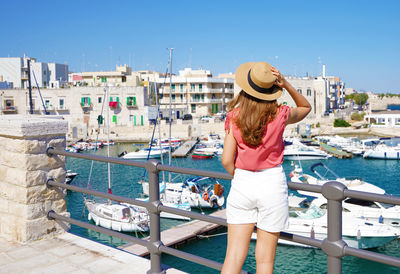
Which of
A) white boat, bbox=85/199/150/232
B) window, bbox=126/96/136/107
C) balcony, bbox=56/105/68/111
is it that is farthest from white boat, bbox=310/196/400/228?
balcony, bbox=56/105/68/111

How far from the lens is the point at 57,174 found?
450cm

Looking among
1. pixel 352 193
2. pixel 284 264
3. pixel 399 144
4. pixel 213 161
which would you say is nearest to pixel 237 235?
pixel 352 193

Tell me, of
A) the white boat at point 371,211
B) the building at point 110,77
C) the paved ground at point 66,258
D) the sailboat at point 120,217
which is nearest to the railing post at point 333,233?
the paved ground at point 66,258

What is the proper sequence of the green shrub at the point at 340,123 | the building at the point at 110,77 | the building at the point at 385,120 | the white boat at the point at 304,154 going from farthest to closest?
1. the building at the point at 110,77
2. the green shrub at the point at 340,123
3. the building at the point at 385,120
4. the white boat at the point at 304,154

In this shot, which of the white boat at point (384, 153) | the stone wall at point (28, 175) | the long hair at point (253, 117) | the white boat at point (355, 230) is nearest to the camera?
the long hair at point (253, 117)

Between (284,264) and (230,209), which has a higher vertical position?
(230,209)

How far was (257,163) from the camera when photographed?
236 cm

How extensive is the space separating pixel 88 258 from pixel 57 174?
1.08m

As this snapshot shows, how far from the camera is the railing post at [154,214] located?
3.18 meters

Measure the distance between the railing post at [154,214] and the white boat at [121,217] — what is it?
49.2ft

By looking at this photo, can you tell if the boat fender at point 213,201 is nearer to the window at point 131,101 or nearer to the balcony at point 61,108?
the window at point 131,101

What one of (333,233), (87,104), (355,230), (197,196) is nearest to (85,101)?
(87,104)

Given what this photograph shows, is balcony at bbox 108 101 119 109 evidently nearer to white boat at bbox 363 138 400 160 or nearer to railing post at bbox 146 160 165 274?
white boat at bbox 363 138 400 160

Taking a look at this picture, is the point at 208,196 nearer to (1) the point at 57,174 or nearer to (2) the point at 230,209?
(1) the point at 57,174
